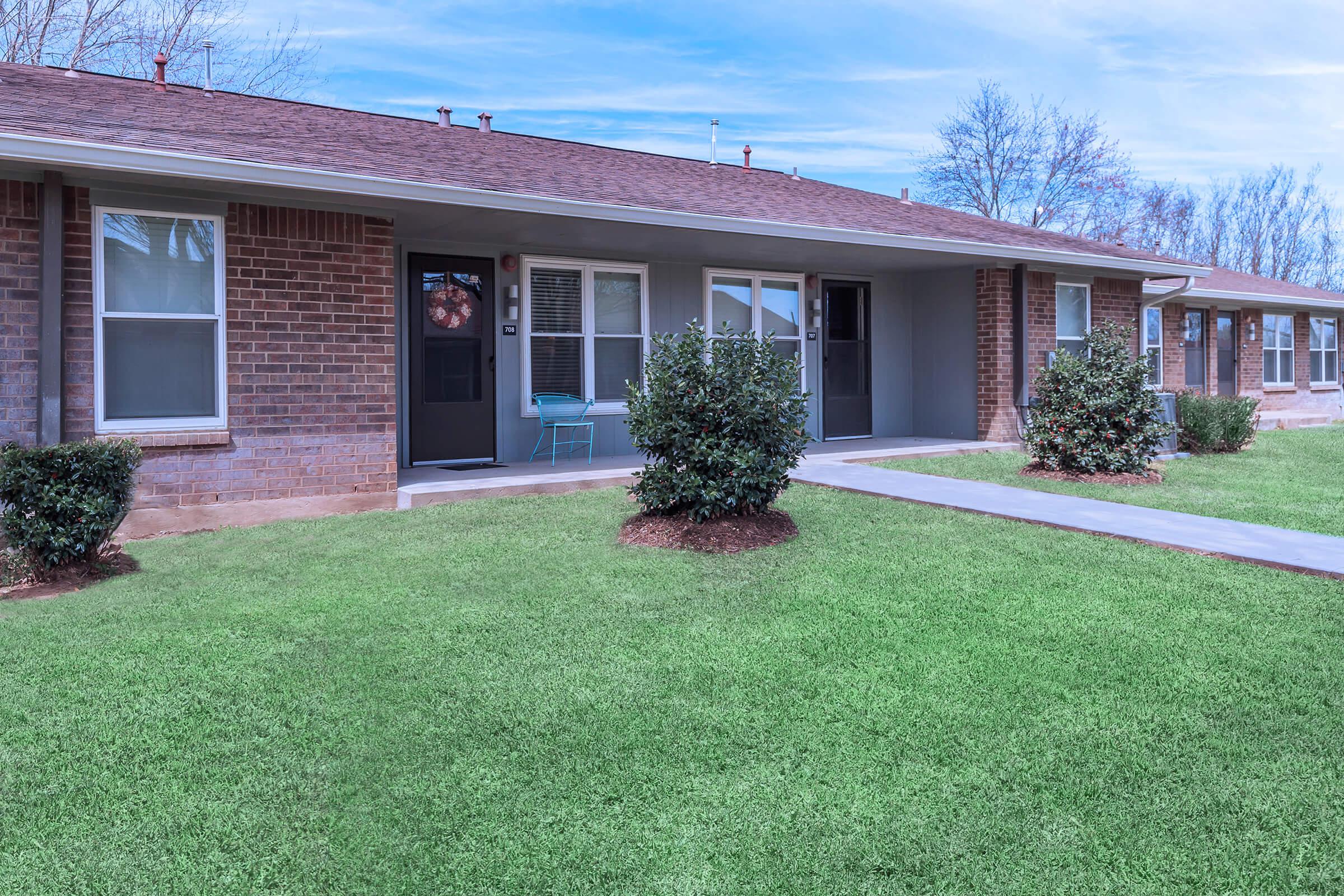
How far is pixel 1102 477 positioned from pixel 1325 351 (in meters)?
15.8

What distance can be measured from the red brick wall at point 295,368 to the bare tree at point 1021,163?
28.1 metres

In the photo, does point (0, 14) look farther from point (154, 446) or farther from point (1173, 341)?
point (1173, 341)

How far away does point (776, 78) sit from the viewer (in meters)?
27.7

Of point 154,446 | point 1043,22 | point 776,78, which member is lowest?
point 154,446

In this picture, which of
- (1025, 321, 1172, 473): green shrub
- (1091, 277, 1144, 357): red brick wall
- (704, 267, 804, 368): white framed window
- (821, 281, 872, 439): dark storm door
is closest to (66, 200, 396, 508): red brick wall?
(704, 267, 804, 368): white framed window

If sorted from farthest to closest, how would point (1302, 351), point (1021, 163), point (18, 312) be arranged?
point (1021, 163) → point (1302, 351) → point (18, 312)

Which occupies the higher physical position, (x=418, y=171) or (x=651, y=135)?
(x=651, y=135)

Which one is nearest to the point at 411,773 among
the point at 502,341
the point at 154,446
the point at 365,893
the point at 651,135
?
the point at 365,893

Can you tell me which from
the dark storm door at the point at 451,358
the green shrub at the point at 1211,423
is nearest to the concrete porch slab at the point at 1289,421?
the green shrub at the point at 1211,423

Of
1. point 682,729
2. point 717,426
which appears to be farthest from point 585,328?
point 682,729

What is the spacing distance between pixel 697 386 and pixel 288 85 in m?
17.5

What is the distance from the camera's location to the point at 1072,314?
1292cm

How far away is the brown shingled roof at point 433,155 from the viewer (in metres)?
6.73

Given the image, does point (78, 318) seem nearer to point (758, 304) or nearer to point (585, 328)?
point (585, 328)
